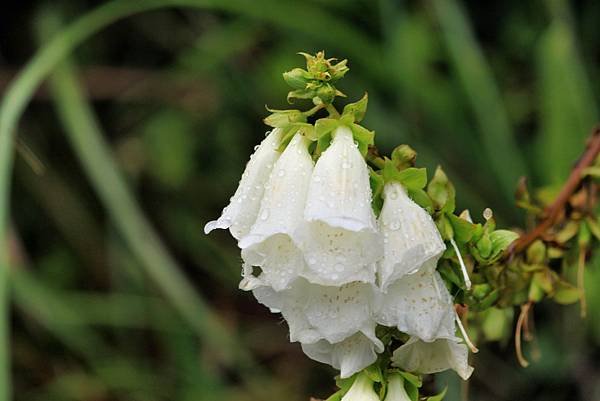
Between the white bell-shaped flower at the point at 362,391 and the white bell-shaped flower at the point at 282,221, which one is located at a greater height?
the white bell-shaped flower at the point at 282,221

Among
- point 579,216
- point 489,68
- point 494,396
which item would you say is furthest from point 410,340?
point 489,68

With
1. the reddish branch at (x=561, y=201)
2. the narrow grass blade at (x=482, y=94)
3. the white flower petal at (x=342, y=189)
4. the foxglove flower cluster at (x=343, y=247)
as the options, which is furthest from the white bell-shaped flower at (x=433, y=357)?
the narrow grass blade at (x=482, y=94)

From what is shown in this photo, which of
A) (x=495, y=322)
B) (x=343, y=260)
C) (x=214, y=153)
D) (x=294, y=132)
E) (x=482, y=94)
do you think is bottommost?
(x=495, y=322)

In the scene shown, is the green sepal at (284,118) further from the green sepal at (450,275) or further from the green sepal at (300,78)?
the green sepal at (450,275)

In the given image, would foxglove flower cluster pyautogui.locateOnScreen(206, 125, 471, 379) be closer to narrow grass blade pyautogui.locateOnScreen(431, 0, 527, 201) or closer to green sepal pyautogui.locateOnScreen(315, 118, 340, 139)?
green sepal pyautogui.locateOnScreen(315, 118, 340, 139)

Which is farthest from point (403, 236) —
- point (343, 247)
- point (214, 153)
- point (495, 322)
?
point (214, 153)

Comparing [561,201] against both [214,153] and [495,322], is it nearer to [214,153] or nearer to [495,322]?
[495,322]
